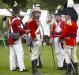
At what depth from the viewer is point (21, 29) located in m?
16.8

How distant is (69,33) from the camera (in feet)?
52.3

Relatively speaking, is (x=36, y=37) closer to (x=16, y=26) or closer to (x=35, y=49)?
(x=35, y=49)

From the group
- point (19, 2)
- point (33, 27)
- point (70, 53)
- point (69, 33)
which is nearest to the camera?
point (69, 33)

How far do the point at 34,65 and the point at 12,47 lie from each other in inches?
42.7

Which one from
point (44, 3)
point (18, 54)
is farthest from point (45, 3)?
point (18, 54)

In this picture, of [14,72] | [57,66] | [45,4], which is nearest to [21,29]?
[14,72]

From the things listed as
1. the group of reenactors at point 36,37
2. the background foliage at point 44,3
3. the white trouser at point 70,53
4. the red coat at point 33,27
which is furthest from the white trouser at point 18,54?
the background foliage at point 44,3

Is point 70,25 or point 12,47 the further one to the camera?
point 12,47

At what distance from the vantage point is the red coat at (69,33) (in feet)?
52.0

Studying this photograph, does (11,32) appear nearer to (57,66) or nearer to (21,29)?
(21,29)

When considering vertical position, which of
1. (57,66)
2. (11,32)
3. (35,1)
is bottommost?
(57,66)

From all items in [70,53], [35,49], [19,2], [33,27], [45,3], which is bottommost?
[70,53]

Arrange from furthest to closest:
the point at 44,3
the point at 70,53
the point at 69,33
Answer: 1. the point at 44,3
2. the point at 70,53
3. the point at 69,33

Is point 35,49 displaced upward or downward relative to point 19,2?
downward
